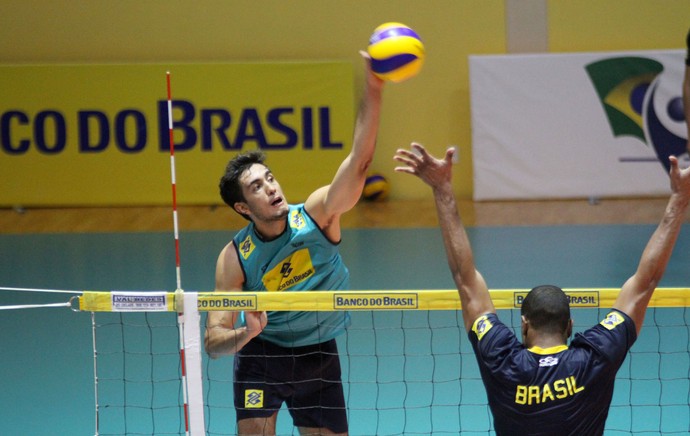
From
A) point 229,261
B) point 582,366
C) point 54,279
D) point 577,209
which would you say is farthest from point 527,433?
point 577,209

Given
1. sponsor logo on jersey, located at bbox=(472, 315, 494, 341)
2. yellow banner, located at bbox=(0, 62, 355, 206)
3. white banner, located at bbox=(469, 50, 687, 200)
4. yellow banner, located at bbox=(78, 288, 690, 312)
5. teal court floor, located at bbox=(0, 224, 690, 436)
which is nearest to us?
sponsor logo on jersey, located at bbox=(472, 315, 494, 341)

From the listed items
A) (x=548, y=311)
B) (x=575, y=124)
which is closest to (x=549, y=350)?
(x=548, y=311)

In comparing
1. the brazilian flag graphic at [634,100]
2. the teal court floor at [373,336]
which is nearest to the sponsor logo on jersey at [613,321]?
the teal court floor at [373,336]

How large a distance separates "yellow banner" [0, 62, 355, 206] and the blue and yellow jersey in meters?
12.3

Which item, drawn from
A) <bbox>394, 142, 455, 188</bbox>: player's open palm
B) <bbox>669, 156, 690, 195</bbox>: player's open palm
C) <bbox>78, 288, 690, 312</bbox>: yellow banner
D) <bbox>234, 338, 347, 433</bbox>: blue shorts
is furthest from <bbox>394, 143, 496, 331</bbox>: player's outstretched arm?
<bbox>234, 338, 347, 433</bbox>: blue shorts

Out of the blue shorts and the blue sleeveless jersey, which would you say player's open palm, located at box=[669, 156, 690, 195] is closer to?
the blue sleeveless jersey

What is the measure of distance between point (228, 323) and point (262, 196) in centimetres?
71

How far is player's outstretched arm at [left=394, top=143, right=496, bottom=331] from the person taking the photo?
376 centimetres

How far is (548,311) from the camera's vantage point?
3.54m

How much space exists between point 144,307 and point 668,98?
12.4 metres

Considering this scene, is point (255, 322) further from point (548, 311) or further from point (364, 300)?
point (548, 311)

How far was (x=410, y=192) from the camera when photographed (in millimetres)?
16438

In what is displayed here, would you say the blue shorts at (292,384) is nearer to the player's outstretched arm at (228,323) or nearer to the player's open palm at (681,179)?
the player's outstretched arm at (228,323)

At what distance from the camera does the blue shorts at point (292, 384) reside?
505cm
